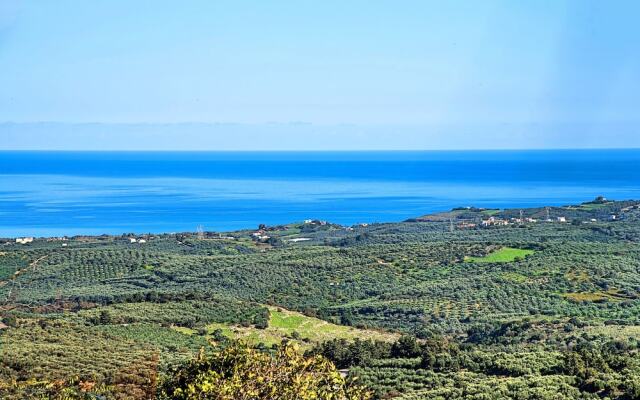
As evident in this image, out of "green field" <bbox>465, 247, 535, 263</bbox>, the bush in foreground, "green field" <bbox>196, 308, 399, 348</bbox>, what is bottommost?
"green field" <bbox>196, 308, 399, 348</bbox>

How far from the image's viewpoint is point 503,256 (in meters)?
59.8

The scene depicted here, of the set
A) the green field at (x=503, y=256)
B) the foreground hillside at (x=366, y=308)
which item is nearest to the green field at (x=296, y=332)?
the foreground hillside at (x=366, y=308)

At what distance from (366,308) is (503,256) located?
17415 mm

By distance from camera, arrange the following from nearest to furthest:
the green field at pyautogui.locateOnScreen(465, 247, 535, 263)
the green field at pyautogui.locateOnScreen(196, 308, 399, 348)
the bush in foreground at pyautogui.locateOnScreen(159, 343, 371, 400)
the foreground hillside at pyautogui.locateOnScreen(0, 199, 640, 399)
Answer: the bush in foreground at pyautogui.locateOnScreen(159, 343, 371, 400), the foreground hillside at pyautogui.locateOnScreen(0, 199, 640, 399), the green field at pyautogui.locateOnScreen(196, 308, 399, 348), the green field at pyautogui.locateOnScreen(465, 247, 535, 263)

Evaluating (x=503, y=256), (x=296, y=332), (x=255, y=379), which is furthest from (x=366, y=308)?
(x=255, y=379)

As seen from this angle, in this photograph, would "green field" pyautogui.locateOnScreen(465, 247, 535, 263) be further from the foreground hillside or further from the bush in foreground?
the bush in foreground

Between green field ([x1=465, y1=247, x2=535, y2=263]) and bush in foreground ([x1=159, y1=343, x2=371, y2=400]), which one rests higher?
bush in foreground ([x1=159, y1=343, x2=371, y2=400])

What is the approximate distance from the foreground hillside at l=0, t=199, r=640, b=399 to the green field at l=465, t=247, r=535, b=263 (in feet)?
0.46

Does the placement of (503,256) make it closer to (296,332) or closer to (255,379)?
(296,332)

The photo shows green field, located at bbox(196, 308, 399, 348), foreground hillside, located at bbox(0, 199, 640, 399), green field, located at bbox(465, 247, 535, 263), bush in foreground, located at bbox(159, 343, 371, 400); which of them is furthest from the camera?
green field, located at bbox(465, 247, 535, 263)

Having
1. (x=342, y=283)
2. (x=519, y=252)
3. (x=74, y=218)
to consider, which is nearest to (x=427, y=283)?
(x=342, y=283)

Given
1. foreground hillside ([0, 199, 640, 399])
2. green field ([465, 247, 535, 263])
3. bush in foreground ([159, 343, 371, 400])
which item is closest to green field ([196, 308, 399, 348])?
foreground hillside ([0, 199, 640, 399])

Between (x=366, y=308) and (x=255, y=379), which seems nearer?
(x=255, y=379)

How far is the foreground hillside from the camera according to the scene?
24453 mm
